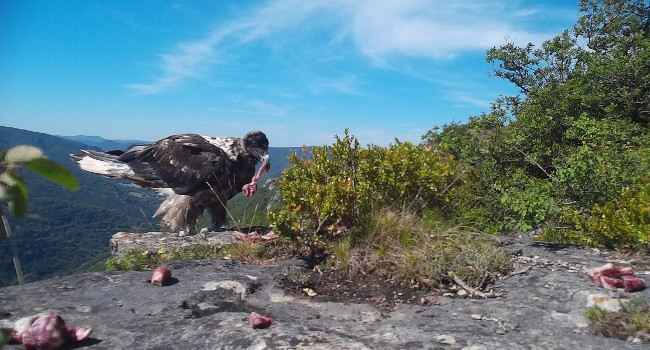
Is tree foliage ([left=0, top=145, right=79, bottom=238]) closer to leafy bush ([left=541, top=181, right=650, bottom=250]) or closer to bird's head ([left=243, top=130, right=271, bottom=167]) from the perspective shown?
leafy bush ([left=541, top=181, right=650, bottom=250])

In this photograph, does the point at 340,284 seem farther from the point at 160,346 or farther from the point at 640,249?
the point at 640,249

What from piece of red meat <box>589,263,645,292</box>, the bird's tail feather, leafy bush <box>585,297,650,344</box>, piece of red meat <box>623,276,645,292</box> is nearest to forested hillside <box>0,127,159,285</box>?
the bird's tail feather

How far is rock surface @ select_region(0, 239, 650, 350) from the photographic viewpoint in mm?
2584

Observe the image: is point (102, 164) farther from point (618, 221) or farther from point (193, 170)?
point (618, 221)

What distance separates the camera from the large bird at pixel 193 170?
6477 millimetres

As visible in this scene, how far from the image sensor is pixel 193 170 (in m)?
6.45

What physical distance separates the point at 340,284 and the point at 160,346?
5.65 feet

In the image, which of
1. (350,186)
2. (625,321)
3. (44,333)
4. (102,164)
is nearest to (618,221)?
(625,321)

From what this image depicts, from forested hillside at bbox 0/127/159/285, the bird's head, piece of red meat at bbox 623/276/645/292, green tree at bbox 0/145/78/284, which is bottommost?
forested hillside at bbox 0/127/159/285

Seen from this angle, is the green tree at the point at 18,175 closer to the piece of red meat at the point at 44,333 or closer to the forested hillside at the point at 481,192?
the piece of red meat at the point at 44,333

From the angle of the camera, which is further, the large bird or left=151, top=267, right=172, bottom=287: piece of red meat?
the large bird

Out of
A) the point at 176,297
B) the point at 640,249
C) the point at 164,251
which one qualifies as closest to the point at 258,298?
the point at 176,297

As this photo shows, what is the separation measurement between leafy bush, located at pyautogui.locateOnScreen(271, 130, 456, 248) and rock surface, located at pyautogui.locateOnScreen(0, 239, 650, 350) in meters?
0.58

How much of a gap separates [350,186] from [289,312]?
176 cm
